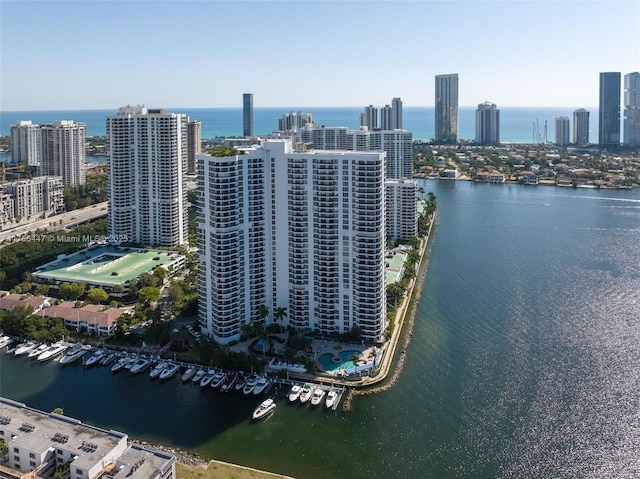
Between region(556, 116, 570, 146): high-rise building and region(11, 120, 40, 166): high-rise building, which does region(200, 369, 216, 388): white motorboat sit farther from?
region(556, 116, 570, 146): high-rise building

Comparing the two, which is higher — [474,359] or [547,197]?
[547,197]

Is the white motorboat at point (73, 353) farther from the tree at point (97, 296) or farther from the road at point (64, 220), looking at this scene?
the road at point (64, 220)

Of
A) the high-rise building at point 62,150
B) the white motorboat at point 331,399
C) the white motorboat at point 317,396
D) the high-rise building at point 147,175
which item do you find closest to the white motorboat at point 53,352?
the white motorboat at point 317,396

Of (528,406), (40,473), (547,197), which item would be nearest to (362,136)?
(547,197)

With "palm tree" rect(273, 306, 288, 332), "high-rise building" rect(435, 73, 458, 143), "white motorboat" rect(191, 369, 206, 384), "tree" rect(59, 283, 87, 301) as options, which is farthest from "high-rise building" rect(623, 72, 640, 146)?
"white motorboat" rect(191, 369, 206, 384)

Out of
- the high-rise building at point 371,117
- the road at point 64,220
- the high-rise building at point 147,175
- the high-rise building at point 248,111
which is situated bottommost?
the road at point 64,220

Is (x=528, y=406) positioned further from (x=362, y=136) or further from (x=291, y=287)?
(x=362, y=136)
